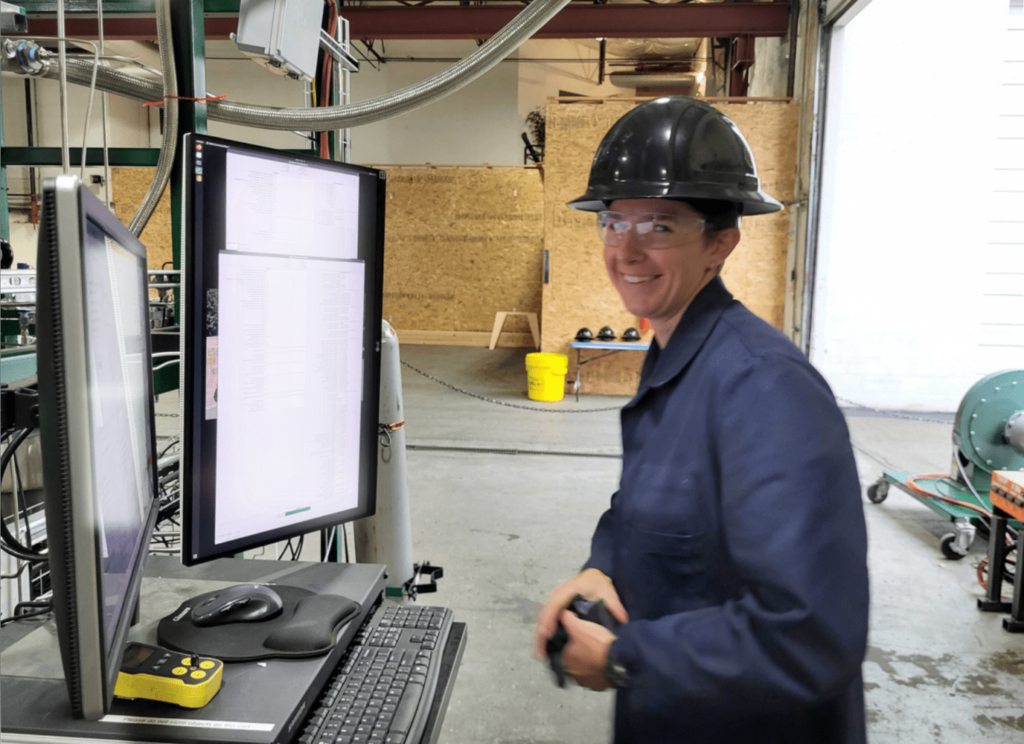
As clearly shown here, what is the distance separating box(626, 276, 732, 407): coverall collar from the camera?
1110 mm

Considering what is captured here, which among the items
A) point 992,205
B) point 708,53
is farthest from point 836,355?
point 708,53

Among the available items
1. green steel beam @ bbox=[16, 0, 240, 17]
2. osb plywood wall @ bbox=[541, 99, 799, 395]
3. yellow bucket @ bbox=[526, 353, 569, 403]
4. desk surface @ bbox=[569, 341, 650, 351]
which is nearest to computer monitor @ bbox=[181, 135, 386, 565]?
green steel beam @ bbox=[16, 0, 240, 17]

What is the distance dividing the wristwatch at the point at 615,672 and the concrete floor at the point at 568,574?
67.0 inches

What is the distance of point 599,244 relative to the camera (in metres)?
8.25

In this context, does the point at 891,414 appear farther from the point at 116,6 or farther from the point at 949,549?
the point at 116,6

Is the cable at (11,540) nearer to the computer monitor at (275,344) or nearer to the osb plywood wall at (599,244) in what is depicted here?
the computer monitor at (275,344)

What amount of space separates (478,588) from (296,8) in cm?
261

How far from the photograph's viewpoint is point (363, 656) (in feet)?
3.99

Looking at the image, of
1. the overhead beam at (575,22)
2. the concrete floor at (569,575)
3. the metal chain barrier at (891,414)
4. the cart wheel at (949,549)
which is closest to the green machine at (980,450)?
the cart wheel at (949,549)

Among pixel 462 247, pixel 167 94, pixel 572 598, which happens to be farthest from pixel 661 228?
pixel 462 247

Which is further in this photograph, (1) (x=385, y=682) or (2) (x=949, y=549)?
Result: (2) (x=949, y=549)

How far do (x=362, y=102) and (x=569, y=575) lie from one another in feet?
8.38

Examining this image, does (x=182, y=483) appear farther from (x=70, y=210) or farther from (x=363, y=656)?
(x=70, y=210)

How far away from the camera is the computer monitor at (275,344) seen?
4.24 feet
